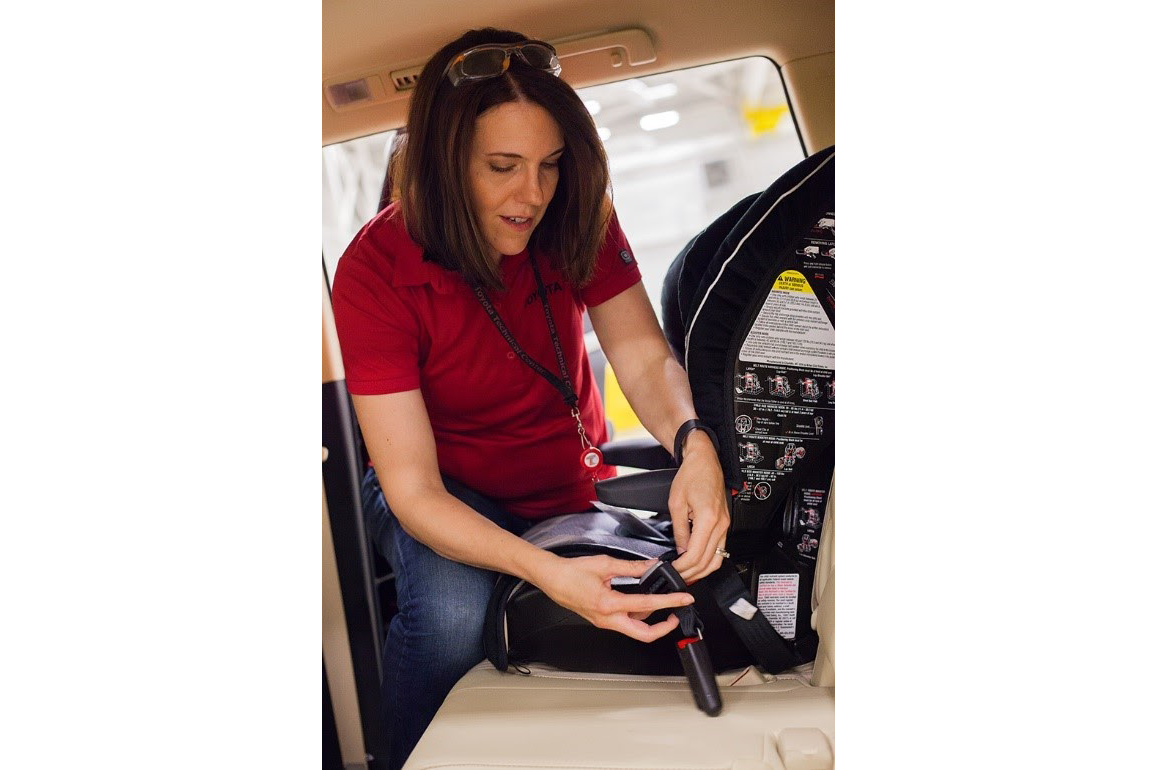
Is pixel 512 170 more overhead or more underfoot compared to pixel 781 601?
more overhead

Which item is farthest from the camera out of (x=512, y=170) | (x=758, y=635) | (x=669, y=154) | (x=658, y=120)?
(x=669, y=154)

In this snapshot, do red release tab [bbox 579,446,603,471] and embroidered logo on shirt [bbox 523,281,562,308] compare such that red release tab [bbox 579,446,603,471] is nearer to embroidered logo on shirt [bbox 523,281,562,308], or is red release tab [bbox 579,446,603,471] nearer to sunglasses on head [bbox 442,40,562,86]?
embroidered logo on shirt [bbox 523,281,562,308]

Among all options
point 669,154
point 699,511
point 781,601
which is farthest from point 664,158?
point 781,601

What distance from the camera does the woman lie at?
1277 millimetres

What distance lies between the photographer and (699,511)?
1274 mm

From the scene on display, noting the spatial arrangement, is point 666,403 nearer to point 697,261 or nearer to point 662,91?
point 697,261

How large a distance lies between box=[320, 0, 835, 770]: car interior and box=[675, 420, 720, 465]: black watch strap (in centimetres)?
3

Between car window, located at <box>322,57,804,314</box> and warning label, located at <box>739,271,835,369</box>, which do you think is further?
car window, located at <box>322,57,804,314</box>

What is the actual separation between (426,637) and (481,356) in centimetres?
45

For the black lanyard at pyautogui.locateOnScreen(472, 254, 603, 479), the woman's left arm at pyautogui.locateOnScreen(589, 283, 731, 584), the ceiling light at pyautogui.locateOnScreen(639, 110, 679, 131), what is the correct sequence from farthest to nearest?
1. the ceiling light at pyautogui.locateOnScreen(639, 110, 679, 131)
2. the black lanyard at pyautogui.locateOnScreen(472, 254, 603, 479)
3. the woman's left arm at pyautogui.locateOnScreen(589, 283, 731, 584)

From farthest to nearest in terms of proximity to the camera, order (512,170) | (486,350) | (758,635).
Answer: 1. (486,350)
2. (512,170)
3. (758,635)

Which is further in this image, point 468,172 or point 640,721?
point 468,172

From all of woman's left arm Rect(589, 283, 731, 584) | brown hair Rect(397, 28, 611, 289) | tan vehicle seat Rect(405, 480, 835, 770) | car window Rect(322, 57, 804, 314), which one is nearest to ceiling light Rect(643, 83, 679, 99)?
car window Rect(322, 57, 804, 314)
